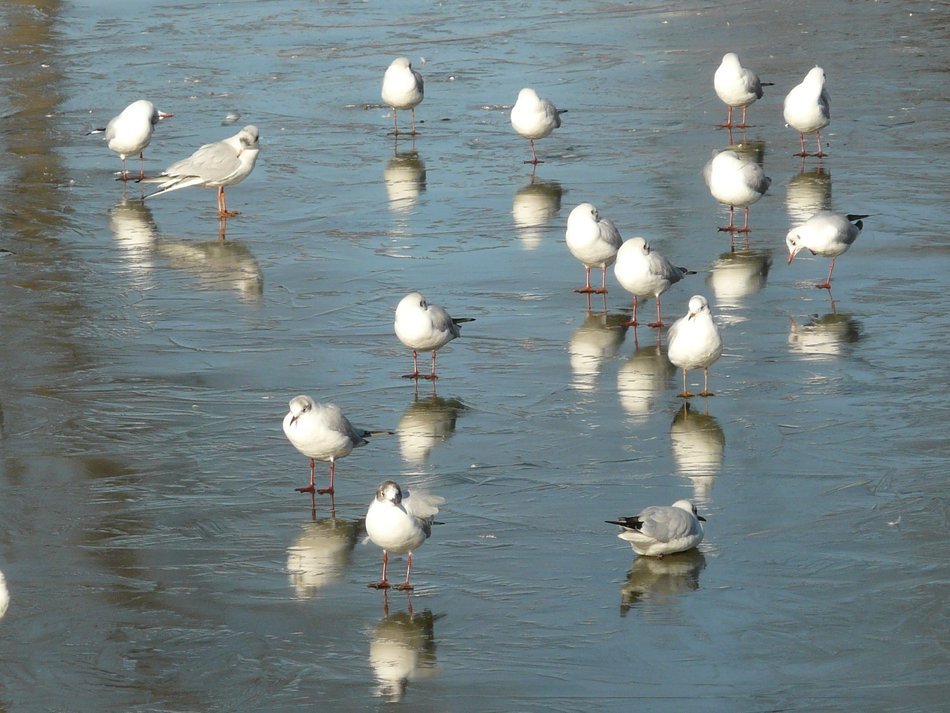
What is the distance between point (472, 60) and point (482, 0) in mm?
5487

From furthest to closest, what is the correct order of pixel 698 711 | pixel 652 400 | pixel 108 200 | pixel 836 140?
pixel 836 140
pixel 108 200
pixel 652 400
pixel 698 711

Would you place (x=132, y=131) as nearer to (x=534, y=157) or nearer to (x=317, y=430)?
(x=534, y=157)

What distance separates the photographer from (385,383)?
1071 cm

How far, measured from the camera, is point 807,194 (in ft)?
50.7

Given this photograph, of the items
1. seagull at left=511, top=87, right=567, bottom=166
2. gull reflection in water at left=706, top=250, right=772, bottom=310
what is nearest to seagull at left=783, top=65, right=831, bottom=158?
seagull at left=511, top=87, right=567, bottom=166

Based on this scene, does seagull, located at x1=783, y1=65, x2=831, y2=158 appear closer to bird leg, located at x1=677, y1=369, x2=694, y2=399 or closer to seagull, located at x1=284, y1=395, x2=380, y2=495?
bird leg, located at x1=677, y1=369, x2=694, y2=399

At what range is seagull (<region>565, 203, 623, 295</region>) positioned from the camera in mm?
12383

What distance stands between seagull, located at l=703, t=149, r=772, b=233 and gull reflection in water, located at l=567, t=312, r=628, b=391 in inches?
95.3

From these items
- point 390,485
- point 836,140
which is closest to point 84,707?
point 390,485

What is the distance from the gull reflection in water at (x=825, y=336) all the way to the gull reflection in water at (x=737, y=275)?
75 cm

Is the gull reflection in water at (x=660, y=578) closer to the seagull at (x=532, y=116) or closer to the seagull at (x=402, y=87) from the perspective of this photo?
the seagull at (x=532, y=116)

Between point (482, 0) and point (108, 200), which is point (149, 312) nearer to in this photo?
point (108, 200)

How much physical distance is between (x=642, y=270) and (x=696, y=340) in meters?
1.57

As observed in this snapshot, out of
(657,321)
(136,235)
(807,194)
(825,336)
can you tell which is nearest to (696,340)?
(825,336)
